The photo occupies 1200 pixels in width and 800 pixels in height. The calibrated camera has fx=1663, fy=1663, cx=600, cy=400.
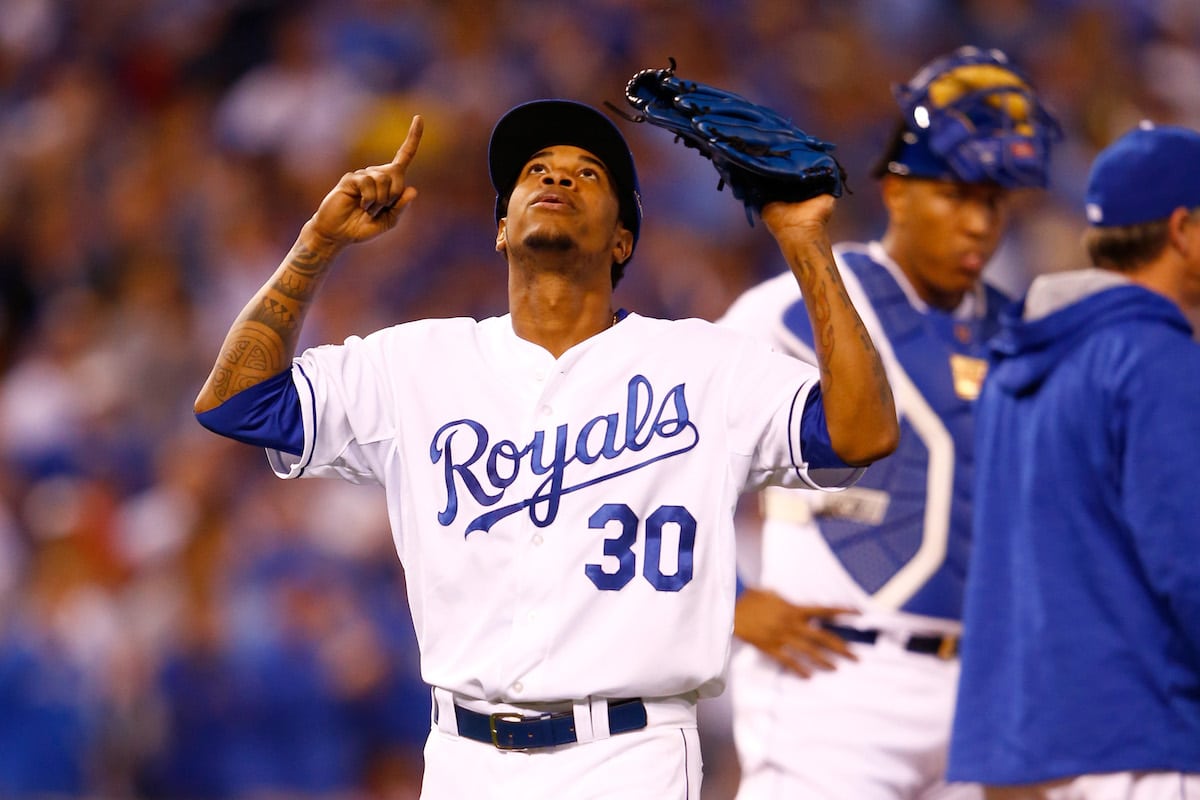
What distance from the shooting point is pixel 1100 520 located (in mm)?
3543

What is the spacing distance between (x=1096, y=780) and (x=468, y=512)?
1460mm

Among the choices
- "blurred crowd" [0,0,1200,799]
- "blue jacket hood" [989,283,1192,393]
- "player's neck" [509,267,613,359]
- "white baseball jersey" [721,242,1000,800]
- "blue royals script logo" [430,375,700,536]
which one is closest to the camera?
"blue royals script logo" [430,375,700,536]

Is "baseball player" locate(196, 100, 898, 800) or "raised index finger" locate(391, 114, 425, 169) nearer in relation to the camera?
"baseball player" locate(196, 100, 898, 800)

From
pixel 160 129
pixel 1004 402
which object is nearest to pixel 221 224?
pixel 160 129

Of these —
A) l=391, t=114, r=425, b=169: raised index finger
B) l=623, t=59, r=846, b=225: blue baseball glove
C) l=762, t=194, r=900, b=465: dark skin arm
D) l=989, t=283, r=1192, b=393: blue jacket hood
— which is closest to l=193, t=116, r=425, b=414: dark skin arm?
l=391, t=114, r=425, b=169: raised index finger

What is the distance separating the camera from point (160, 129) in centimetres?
968

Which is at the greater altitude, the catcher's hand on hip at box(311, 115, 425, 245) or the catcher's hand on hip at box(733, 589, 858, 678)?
the catcher's hand on hip at box(311, 115, 425, 245)

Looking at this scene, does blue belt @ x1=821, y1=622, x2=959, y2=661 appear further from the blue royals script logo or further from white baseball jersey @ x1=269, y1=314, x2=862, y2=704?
the blue royals script logo

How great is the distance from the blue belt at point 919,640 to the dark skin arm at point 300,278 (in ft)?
5.43

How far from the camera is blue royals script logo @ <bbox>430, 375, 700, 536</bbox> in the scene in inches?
121

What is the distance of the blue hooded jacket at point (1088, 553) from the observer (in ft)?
11.1

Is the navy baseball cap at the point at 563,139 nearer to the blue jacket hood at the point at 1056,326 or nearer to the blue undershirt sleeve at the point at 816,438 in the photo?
the blue undershirt sleeve at the point at 816,438

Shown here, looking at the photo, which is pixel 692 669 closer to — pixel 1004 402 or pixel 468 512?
pixel 468 512

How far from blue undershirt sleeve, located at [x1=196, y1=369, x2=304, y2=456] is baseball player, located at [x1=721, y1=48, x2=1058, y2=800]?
3.86 feet
